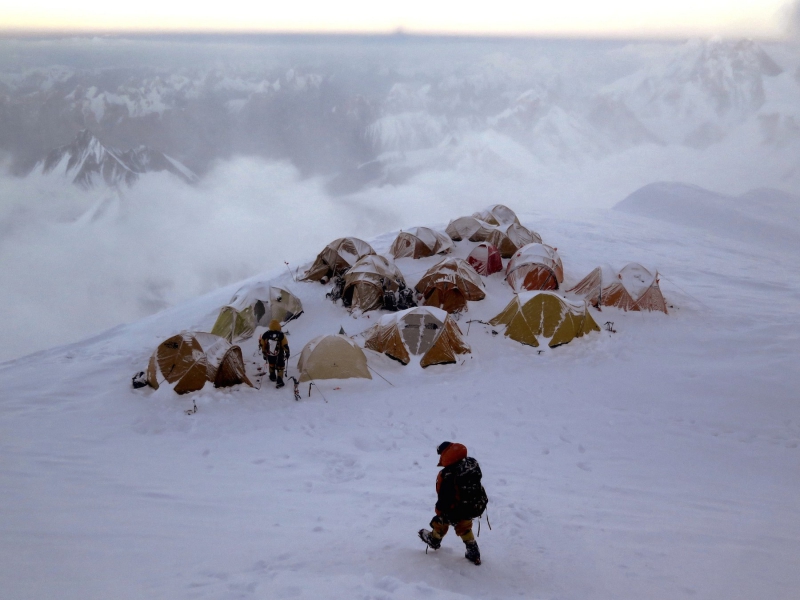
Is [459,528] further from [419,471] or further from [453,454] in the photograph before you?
[419,471]

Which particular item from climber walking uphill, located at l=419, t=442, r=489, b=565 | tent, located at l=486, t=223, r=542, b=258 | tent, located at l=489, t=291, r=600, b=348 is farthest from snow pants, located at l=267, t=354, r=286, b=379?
tent, located at l=486, t=223, r=542, b=258

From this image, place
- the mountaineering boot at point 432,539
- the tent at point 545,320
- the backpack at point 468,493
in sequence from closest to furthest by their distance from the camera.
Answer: the backpack at point 468,493 → the mountaineering boot at point 432,539 → the tent at point 545,320

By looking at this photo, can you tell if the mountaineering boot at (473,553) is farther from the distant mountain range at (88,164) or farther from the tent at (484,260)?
the distant mountain range at (88,164)

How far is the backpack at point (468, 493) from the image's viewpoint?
16.1 feet

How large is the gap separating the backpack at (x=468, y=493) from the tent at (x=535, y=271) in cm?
1309

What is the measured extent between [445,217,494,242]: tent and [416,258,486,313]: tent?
5505 millimetres

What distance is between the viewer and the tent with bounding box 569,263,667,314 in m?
15.9

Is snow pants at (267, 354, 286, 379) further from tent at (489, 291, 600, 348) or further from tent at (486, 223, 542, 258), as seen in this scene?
tent at (486, 223, 542, 258)

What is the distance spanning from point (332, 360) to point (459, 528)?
728cm

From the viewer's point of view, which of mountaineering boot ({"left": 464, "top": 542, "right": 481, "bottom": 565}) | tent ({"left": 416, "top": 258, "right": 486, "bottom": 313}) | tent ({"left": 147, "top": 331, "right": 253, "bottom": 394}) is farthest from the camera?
tent ({"left": 416, "top": 258, "right": 486, "bottom": 313})

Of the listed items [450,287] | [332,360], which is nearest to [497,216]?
[450,287]

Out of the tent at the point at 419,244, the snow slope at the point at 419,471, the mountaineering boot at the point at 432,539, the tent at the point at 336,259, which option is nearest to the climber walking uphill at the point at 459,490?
the mountaineering boot at the point at 432,539

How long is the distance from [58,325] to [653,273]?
125079 mm

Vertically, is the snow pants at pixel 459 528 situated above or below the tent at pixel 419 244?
below
